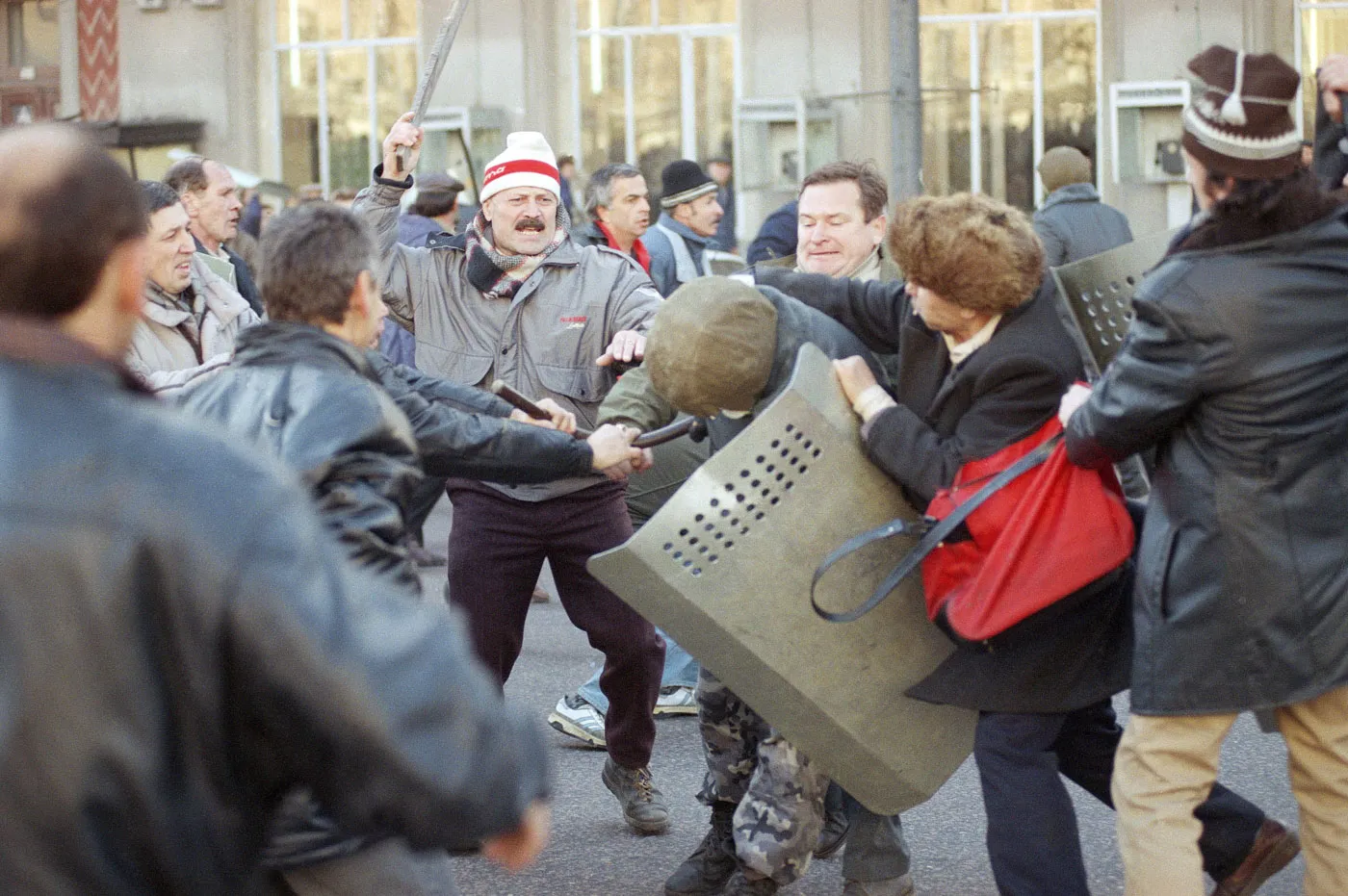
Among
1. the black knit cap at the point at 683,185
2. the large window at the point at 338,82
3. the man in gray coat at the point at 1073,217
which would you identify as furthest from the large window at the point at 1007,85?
the man in gray coat at the point at 1073,217

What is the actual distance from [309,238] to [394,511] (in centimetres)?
54

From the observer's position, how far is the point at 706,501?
12.0 ft

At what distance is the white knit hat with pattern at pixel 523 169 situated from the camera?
525cm

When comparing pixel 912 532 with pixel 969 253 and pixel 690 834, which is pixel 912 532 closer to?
pixel 969 253

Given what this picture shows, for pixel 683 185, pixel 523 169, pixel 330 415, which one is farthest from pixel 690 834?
pixel 683 185

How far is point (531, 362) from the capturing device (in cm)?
519

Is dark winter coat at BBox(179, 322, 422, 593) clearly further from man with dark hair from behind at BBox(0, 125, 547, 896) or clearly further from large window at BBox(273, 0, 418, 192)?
large window at BBox(273, 0, 418, 192)

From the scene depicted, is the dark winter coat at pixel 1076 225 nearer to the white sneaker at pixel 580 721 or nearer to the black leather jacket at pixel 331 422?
the white sneaker at pixel 580 721

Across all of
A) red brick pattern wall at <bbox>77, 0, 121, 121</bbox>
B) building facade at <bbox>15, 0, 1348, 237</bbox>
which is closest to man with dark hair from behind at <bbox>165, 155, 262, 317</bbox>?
building facade at <bbox>15, 0, 1348, 237</bbox>

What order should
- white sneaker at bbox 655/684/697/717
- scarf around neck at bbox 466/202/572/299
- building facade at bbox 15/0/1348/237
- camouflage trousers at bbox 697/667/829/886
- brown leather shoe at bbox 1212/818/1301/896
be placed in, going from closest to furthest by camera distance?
brown leather shoe at bbox 1212/818/1301/896, camouflage trousers at bbox 697/667/829/886, scarf around neck at bbox 466/202/572/299, white sneaker at bbox 655/684/697/717, building facade at bbox 15/0/1348/237

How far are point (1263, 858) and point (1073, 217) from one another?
511 cm

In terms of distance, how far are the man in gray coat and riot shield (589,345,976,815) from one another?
4.71 metres

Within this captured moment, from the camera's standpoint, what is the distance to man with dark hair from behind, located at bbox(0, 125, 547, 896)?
169 centimetres

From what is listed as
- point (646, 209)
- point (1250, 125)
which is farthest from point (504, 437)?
point (646, 209)
